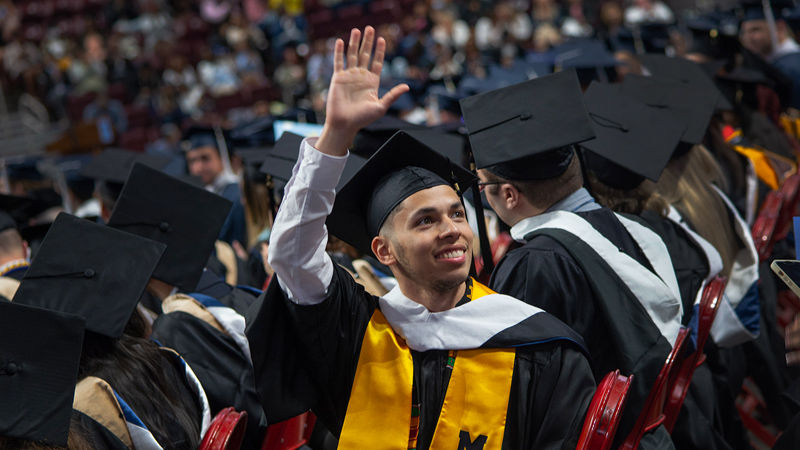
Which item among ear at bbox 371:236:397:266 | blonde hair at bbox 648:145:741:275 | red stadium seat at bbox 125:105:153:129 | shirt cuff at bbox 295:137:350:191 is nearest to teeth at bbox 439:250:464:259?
ear at bbox 371:236:397:266

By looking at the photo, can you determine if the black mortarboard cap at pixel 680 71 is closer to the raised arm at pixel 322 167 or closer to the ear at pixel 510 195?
the ear at pixel 510 195

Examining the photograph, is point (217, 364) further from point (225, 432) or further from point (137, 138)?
point (137, 138)

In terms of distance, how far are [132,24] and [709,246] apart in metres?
16.9

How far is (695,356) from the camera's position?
241 centimetres

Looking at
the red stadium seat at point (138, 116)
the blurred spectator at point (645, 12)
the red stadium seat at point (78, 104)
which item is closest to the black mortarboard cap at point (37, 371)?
the blurred spectator at point (645, 12)

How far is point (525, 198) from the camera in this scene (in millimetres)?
2594

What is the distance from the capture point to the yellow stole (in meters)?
1.93

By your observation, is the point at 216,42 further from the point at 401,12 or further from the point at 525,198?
the point at 525,198

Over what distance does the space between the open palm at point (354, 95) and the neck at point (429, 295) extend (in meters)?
0.46

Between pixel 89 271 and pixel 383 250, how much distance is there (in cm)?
105

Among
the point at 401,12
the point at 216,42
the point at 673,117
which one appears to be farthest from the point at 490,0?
the point at 673,117

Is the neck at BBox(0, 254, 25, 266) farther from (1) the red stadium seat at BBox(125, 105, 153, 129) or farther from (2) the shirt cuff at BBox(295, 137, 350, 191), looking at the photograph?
(1) the red stadium seat at BBox(125, 105, 153, 129)

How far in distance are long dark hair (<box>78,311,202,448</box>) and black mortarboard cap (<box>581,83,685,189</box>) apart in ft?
5.22

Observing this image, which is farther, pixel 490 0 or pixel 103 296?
pixel 490 0
